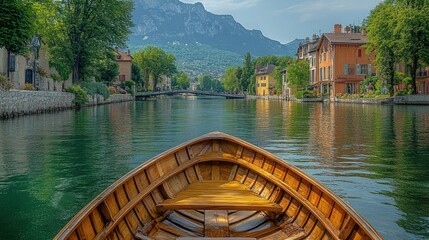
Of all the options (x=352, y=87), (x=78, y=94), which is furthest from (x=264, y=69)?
(x=78, y=94)

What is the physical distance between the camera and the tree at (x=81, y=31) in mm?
43188

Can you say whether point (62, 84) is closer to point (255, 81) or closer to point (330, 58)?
point (330, 58)

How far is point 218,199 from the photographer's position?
586 centimetres

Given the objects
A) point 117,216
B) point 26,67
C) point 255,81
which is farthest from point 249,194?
point 255,81

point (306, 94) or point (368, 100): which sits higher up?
point (306, 94)

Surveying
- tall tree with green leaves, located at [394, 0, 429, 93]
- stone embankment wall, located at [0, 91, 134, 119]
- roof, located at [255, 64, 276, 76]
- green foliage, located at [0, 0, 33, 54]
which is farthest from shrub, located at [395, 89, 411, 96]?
roof, located at [255, 64, 276, 76]

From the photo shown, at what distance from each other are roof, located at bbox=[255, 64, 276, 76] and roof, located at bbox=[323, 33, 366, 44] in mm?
47947

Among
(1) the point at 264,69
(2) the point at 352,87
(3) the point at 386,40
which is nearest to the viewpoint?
(3) the point at 386,40

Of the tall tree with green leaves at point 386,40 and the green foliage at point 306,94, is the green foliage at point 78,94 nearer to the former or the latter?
the tall tree with green leaves at point 386,40

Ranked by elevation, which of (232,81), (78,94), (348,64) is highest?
(232,81)

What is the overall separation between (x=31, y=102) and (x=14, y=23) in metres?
6.28

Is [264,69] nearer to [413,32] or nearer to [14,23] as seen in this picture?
[413,32]

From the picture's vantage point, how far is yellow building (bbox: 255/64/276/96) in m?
117

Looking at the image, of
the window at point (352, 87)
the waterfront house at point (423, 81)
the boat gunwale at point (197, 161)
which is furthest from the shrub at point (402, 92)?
the boat gunwale at point (197, 161)
